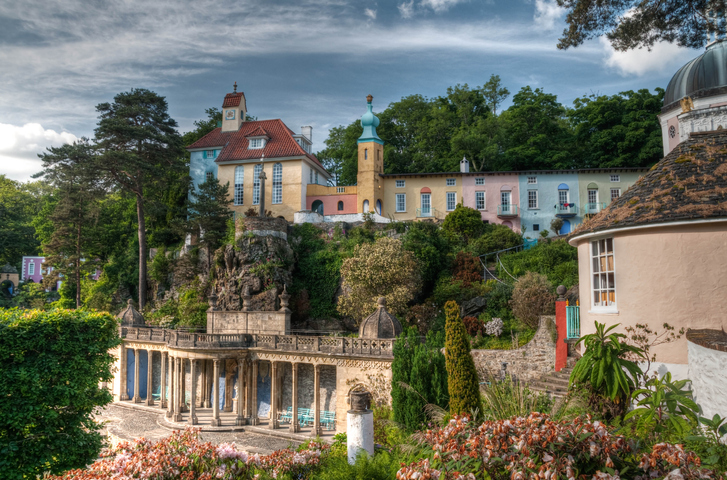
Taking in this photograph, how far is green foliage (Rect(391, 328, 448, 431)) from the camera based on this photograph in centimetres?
1828

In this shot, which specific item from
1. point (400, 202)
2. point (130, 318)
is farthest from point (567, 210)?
point (130, 318)

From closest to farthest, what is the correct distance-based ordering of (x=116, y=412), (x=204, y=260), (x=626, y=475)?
(x=626, y=475)
(x=116, y=412)
(x=204, y=260)

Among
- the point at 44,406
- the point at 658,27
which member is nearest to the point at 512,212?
the point at 658,27

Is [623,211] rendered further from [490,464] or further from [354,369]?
[354,369]

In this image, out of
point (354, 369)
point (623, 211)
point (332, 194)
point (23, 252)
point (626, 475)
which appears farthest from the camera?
point (23, 252)

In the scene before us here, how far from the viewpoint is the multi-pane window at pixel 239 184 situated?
45062 millimetres

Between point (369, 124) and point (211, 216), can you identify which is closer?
point (211, 216)

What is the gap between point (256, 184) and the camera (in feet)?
147

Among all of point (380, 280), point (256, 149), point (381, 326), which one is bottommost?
point (381, 326)

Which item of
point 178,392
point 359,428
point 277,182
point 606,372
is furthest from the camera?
point 277,182

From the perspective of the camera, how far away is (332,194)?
44156 millimetres

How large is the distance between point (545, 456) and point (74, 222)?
1812 inches

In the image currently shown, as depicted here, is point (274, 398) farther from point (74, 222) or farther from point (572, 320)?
point (74, 222)

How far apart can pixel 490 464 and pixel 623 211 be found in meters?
8.88
